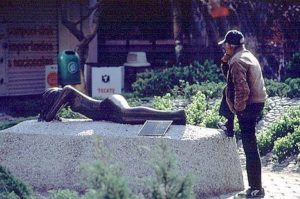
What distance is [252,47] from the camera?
17984mm

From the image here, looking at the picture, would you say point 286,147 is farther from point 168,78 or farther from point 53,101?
point 168,78

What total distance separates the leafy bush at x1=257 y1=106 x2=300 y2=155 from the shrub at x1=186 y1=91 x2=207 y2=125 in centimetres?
103

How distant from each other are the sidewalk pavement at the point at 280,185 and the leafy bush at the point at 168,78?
5921 millimetres

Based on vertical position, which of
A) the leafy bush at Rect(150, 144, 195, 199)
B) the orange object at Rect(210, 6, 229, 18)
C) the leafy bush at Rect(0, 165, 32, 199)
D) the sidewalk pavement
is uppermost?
the orange object at Rect(210, 6, 229, 18)

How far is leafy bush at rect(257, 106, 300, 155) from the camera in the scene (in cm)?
1079

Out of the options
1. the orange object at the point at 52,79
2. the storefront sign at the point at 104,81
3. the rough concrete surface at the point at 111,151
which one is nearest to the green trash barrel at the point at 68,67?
the storefront sign at the point at 104,81

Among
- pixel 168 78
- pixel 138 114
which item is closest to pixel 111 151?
pixel 138 114

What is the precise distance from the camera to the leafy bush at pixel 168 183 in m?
4.09

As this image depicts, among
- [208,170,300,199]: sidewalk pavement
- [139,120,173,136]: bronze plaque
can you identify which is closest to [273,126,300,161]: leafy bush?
[208,170,300,199]: sidewalk pavement

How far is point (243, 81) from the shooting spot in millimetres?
7523

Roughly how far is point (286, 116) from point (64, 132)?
4.25 m

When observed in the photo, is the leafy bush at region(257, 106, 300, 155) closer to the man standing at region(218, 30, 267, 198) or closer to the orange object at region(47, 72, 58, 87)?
the man standing at region(218, 30, 267, 198)

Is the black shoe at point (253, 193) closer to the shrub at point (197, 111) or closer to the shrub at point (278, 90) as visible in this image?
the shrub at point (197, 111)

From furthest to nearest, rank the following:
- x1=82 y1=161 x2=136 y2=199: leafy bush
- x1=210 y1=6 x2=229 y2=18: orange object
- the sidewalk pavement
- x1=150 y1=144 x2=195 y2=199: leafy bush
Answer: x1=210 y1=6 x2=229 y2=18: orange object < the sidewalk pavement < x1=150 y1=144 x2=195 y2=199: leafy bush < x1=82 y1=161 x2=136 y2=199: leafy bush
